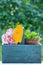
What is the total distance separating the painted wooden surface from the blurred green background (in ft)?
11.4

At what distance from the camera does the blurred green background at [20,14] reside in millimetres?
5254

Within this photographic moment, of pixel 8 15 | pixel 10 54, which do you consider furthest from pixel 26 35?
pixel 8 15

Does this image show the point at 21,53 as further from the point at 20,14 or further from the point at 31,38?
the point at 20,14

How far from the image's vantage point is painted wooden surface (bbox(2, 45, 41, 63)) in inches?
67.8

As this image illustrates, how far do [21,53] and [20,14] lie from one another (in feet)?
12.1

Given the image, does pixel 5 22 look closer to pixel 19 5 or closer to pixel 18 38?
pixel 19 5

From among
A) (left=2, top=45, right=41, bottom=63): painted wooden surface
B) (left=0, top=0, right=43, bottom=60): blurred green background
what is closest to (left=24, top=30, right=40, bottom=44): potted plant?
(left=2, top=45, right=41, bottom=63): painted wooden surface

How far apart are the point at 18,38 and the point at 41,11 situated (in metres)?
3.81

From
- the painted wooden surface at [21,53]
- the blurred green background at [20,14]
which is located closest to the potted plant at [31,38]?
the painted wooden surface at [21,53]

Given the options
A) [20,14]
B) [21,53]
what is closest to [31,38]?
[21,53]

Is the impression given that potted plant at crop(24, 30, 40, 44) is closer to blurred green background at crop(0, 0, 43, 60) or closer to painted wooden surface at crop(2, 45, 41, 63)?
painted wooden surface at crop(2, 45, 41, 63)

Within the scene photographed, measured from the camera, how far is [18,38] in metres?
1.79

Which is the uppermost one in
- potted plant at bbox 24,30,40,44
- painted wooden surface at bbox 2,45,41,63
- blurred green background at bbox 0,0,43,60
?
blurred green background at bbox 0,0,43,60

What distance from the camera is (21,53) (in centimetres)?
172
